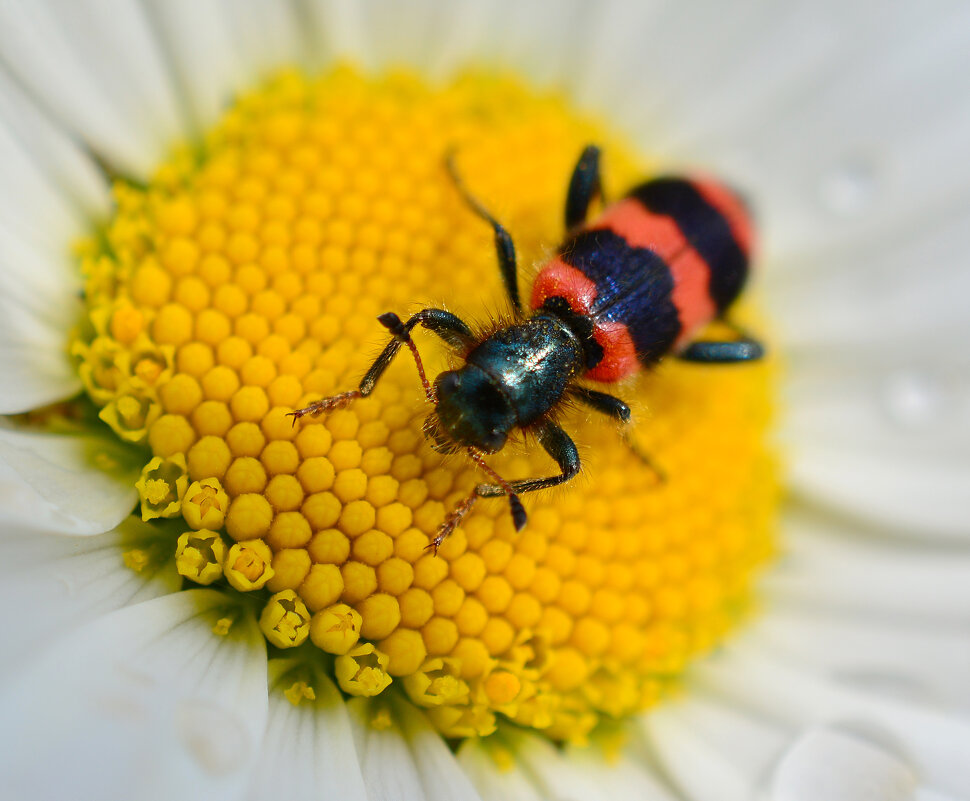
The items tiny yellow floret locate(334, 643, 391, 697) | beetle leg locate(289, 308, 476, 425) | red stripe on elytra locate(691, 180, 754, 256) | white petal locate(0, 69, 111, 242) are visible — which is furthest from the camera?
red stripe on elytra locate(691, 180, 754, 256)

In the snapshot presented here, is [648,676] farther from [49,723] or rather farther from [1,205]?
[1,205]

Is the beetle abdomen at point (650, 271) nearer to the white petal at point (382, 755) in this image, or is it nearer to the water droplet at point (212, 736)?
the white petal at point (382, 755)

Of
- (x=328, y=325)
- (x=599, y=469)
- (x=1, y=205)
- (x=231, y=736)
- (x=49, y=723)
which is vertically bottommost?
(x=49, y=723)

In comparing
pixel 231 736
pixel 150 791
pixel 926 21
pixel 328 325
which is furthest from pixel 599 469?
pixel 926 21

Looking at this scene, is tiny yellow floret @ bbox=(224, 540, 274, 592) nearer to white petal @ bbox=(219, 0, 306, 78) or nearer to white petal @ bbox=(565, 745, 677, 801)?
white petal @ bbox=(565, 745, 677, 801)

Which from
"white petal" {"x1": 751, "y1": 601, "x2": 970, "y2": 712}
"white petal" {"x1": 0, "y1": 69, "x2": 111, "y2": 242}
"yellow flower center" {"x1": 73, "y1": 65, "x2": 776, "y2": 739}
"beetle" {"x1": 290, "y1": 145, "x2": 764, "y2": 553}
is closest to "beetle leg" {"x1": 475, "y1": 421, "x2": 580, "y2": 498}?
"beetle" {"x1": 290, "y1": 145, "x2": 764, "y2": 553}

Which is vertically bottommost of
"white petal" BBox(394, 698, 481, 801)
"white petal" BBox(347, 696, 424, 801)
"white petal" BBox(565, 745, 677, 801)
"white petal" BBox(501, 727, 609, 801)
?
"white petal" BBox(347, 696, 424, 801)
